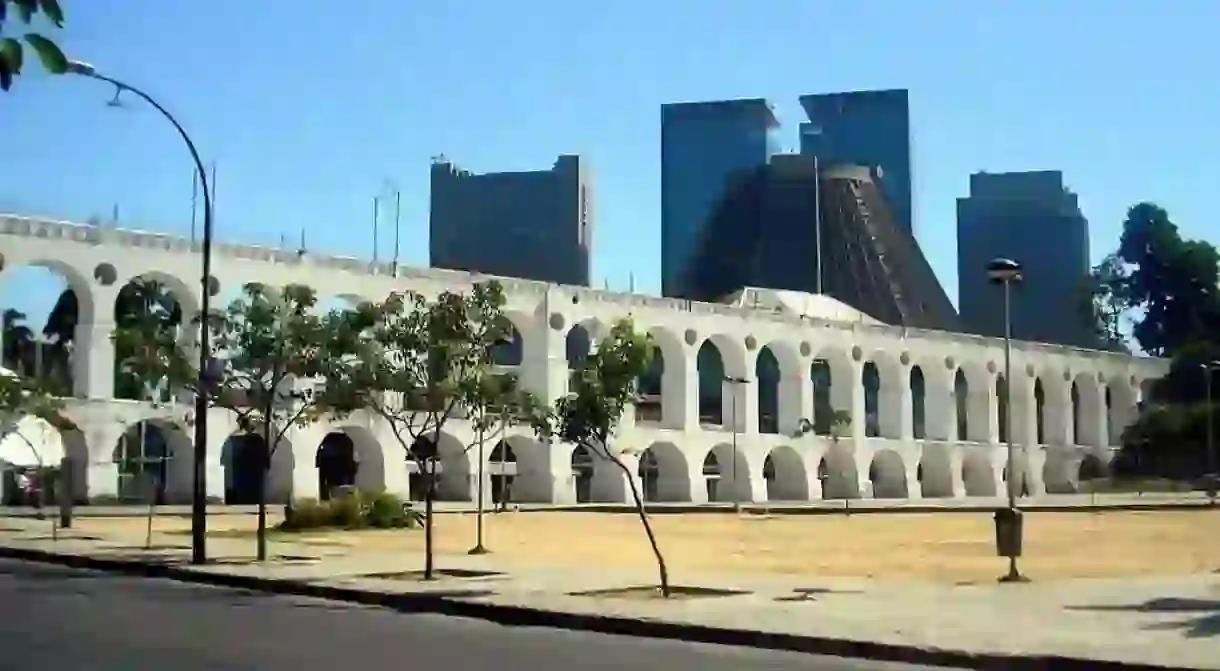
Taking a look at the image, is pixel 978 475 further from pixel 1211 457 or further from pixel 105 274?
pixel 105 274

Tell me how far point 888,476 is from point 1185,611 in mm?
65396

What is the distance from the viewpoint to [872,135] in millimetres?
149375

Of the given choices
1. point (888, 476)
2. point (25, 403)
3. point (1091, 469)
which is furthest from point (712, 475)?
point (25, 403)

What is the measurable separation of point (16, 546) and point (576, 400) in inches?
582

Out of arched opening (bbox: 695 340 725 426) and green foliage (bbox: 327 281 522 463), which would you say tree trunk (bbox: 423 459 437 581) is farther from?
arched opening (bbox: 695 340 725 426)

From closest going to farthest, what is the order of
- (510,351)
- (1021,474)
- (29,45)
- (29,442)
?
(29,45) < (29,442) < (510,351) < (1021,474)

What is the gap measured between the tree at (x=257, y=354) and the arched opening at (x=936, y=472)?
6055 centimetres

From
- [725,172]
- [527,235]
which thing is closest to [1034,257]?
[725,172]

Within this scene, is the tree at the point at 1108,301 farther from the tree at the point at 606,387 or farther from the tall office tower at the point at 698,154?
the tree at the point at 606,387

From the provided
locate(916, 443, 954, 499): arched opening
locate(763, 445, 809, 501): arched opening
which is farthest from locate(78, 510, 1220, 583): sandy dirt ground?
locate(916, 443, 954, 499): arched opening

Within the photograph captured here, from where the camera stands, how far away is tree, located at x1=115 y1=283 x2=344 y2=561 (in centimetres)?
2394

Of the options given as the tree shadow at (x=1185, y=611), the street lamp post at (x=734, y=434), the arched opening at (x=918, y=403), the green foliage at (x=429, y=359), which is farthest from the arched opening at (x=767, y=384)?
the tree shadow at (x=1185, y=611)

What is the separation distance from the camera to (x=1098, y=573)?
72.1 feet

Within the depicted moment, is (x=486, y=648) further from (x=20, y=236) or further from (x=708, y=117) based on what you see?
(x=708, y=117)
